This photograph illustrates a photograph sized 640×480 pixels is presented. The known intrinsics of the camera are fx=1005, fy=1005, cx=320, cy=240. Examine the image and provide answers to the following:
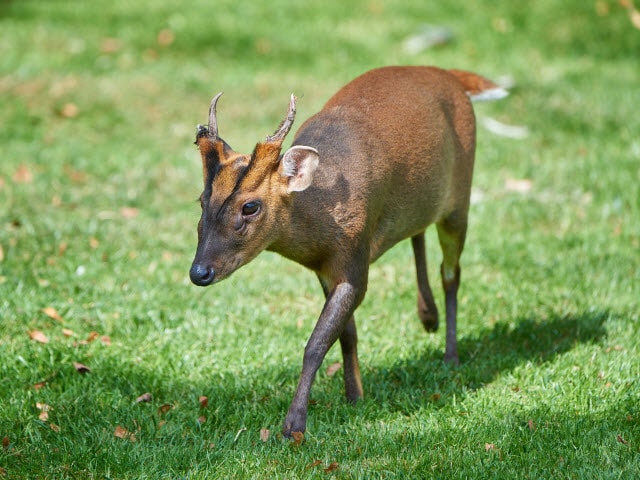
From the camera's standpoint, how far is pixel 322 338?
15.2 ft

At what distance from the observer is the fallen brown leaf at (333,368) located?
219 inches

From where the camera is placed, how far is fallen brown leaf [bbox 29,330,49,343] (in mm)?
5617

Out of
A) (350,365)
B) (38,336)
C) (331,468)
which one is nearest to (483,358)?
(350,365)

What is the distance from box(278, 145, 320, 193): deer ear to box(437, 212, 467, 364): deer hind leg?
143 cm

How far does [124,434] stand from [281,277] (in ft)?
8.28

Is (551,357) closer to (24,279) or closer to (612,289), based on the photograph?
(612,289)

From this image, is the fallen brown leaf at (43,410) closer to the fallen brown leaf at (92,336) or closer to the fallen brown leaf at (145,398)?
the fallen brown leaf at (145,398)

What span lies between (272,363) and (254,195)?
143cm

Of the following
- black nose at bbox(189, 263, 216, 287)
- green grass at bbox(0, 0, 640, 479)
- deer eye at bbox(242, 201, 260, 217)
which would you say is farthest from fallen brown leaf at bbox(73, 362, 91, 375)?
deer eye at bbox(242, 201, 260, 217)

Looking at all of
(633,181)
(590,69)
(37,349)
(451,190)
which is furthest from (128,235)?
(590,69)

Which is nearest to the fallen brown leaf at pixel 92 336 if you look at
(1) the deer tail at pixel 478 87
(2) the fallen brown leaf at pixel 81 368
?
(2) the fallen brown leaf at pixel 81 368

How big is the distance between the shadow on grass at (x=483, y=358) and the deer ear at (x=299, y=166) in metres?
1.26

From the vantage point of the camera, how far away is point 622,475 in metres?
4.08

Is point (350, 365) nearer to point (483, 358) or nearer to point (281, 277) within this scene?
point (483, 358)
